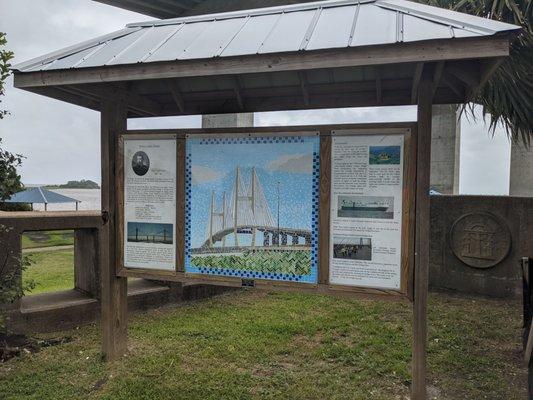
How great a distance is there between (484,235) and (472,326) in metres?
2.19

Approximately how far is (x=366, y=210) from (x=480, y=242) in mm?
4896

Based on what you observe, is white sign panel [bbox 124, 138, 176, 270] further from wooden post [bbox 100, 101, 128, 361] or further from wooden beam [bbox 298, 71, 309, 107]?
wooden beam [bbox 298, 71, 309, 107]

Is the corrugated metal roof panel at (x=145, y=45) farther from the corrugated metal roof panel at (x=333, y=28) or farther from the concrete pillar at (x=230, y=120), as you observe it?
the concrete pillar at (x=230, y=120)

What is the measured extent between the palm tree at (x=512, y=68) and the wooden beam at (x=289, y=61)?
3240 mm

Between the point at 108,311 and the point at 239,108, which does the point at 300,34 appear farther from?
the point at 108,311

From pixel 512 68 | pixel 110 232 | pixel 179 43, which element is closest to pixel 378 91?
pixel 179 43

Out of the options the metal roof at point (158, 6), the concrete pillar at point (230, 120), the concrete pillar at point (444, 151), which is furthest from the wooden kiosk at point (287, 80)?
the concrete pillar at point (444, 151)

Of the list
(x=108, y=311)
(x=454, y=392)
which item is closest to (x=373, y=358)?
(x=454, y=392)

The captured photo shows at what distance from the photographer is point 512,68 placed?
573cm

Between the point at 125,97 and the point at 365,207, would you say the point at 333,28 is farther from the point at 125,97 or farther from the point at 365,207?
the point at 125,97

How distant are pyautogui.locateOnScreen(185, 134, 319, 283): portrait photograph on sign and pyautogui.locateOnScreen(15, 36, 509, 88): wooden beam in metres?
0.79

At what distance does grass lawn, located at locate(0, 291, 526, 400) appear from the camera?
3707mm

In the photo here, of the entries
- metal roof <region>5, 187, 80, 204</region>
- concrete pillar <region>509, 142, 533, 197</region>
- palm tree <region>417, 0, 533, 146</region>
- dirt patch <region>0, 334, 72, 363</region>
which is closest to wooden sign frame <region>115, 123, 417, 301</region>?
dirt patch <region>0, 334, 72, 363</region>

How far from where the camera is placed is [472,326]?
5684 millimetres
